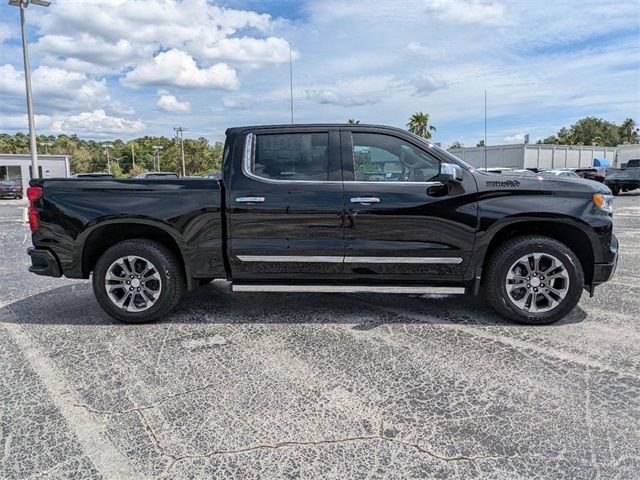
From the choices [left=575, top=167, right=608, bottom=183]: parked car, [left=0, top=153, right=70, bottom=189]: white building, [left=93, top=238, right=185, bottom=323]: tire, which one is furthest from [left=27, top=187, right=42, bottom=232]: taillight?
[left=0, top=153, right=70, bottom=189]: white building

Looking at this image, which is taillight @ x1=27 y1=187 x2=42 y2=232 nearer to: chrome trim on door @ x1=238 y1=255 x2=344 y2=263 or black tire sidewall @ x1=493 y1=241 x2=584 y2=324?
chrome trim on door @ x1=238 y1=255 x2=344 y2=263

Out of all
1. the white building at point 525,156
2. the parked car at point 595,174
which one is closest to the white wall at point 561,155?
the white building at point 525,156

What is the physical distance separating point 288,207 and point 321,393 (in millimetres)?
1752

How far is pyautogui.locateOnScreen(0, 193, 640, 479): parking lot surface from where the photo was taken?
2.38m

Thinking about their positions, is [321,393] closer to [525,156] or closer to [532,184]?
[532,184]

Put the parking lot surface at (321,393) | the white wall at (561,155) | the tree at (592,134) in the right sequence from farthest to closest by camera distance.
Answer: the tree at (592,134) → the white wall at (561,155) → the parking lot surface at (321,393)

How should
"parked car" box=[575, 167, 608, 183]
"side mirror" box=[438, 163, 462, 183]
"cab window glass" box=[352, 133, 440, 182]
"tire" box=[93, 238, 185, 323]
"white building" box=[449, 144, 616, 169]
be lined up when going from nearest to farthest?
"side mirror" box=[438, 163, 462, 183] → "cab window glass" box=[352, 133, 440, 182] → "tire" box=[93, 238, 185, 323] → "parked car" box=[575, 167, 608, 183] → "white building" box=[449, 144, 616, 169]

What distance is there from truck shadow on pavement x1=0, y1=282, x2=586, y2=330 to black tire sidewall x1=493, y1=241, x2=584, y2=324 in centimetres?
13

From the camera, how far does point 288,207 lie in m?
4.23

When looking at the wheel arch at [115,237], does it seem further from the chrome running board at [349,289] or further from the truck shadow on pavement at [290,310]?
the chrome running board at [349,289]

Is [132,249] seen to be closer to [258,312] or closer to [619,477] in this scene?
[258,312]

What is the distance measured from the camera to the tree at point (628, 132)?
261 feet

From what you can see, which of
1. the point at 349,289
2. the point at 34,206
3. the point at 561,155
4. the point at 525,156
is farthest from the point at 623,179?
the point at 34,206

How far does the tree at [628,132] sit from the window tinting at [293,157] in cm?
9055
